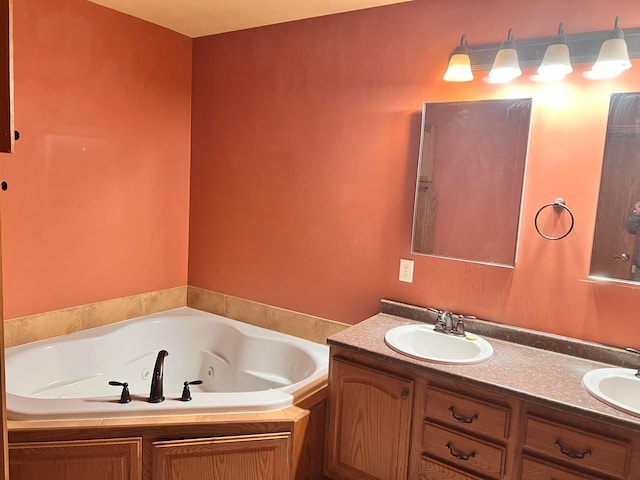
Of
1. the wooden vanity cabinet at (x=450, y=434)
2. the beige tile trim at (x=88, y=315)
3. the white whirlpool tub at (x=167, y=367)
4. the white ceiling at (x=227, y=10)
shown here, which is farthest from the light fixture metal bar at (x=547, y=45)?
the beige tile trim at (x=88, y=315)

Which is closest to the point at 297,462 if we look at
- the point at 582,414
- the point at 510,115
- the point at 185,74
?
the point at 582,414

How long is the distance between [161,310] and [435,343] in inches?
73.2

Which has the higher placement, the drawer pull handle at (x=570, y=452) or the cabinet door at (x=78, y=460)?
the drawer pull handle at (x=570, y=452)

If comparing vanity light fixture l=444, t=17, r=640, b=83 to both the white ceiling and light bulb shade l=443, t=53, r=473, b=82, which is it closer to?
light bulb shade l=443, t=53, r=473, b=82

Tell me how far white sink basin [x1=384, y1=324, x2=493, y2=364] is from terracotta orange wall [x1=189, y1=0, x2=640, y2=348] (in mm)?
190

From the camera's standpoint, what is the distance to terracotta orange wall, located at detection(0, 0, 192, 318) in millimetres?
2367

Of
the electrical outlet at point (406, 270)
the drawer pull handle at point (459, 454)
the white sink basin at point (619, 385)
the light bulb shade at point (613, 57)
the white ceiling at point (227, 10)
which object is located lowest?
Result: the drawer pull handle at point (459, 454)

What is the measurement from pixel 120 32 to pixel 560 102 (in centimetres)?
234

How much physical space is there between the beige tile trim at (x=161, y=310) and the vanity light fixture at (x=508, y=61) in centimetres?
150

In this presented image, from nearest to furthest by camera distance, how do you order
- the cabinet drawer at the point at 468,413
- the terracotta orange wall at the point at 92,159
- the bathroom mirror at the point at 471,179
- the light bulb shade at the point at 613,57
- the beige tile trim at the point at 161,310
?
the cabinet drawer at the point at 468,413 < the light bulb shade at the point at 613,57 < the bathroom mirror at the point at 471,179 < the terracotta orange wall at the point at 92,159 < the beige tile trim at the point at 161,310

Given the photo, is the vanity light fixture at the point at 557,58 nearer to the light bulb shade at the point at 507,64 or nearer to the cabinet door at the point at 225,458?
the light bulb shade at the point at 507,64

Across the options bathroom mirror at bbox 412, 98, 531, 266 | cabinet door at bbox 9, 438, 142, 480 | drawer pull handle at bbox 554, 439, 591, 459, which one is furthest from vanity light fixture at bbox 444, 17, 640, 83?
cabinet door at bbox 9, 438, 142, 480

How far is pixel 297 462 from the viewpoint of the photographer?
1976mm

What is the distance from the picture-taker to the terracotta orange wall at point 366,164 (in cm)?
197
